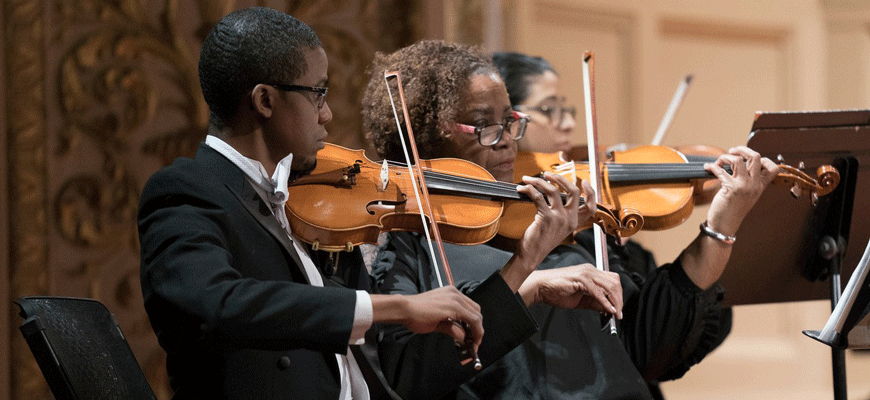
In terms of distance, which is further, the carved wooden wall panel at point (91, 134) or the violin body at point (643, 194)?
the carved wooden wall panel at point (91, 134)

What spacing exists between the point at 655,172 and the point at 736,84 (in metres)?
2.18

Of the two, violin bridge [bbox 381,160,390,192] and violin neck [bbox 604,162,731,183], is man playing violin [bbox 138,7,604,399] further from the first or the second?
violin neck [bbox 604,162,731,183]

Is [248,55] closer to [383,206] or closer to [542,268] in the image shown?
[383,206]

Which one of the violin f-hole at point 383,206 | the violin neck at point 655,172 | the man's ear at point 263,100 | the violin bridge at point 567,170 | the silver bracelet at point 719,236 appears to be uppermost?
the man's ear at point 263,100

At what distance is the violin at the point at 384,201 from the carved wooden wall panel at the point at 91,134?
3.51 feet

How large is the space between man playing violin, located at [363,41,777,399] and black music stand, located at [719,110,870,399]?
0.11 m

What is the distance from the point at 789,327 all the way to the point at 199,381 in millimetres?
3177

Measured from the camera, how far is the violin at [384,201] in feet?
4.53

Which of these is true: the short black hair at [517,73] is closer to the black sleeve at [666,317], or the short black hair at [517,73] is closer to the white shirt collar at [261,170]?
the black sleeve at [666,317]

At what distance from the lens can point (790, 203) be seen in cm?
200

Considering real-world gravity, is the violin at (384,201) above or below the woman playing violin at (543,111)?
above

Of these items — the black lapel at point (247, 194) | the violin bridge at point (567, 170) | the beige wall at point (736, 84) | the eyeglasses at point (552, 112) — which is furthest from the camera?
the beige wall at point (736, 84)

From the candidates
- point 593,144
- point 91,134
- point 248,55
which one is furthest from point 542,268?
point 91,134

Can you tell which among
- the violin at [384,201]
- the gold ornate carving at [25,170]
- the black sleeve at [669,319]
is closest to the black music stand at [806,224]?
the black sleeve at [669,319]
